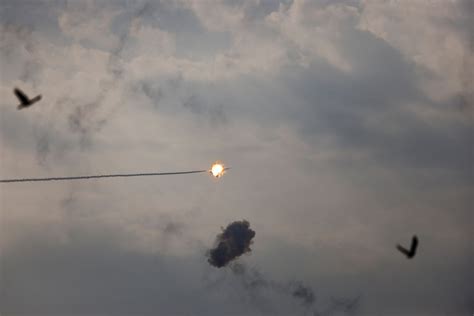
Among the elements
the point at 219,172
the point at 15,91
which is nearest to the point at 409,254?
the point at 15,91

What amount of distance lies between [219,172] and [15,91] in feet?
196

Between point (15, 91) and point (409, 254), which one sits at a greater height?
point (15, 91)

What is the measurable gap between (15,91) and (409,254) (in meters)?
35.2

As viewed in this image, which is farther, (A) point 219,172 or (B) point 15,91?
(A) point 219,172

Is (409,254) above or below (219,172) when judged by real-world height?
below

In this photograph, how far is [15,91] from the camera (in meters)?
57.6

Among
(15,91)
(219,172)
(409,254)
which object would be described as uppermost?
(219,172)

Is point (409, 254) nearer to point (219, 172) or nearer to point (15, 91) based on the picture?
point (15, 91)

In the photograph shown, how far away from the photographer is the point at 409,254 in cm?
5612

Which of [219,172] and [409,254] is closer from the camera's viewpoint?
[409,254]

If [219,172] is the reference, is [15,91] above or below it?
below

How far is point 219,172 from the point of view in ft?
377

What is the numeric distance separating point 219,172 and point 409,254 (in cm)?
6138
